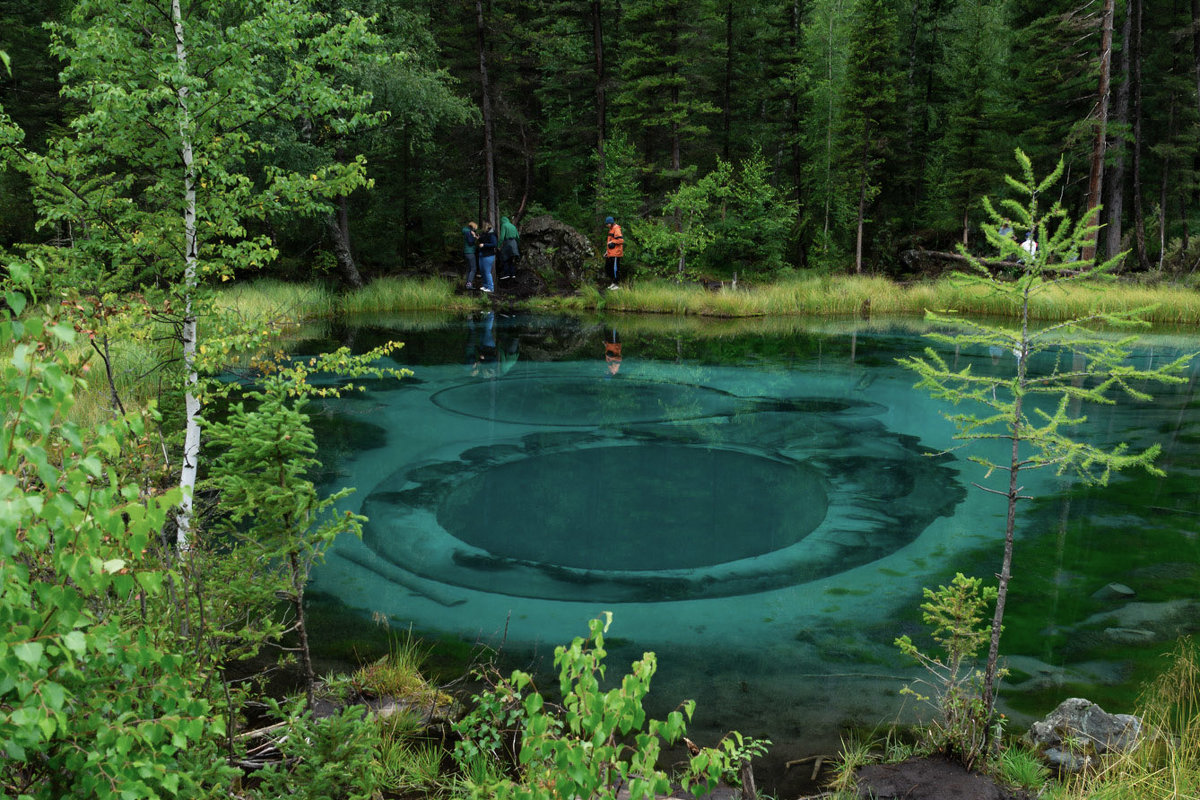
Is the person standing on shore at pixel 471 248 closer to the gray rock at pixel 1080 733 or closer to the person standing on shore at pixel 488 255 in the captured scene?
the person standing on shore at pixel 488 255

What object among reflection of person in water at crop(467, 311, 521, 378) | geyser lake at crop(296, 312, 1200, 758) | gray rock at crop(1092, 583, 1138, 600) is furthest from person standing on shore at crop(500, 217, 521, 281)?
gray rock at crop(1092, 583, 1138, 600)

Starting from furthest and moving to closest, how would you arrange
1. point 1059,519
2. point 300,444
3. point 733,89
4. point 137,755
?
1. point 733,89
2. point 1059,519
3. point 300,444
4. point 137,755

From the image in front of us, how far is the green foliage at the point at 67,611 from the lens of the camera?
1.45 metres

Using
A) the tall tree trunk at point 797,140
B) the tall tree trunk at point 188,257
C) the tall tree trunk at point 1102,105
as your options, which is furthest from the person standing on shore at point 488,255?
the tall tree trunk at point 188,257

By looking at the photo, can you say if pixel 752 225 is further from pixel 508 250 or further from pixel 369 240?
pixel 369 240

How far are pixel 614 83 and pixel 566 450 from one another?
18220mm

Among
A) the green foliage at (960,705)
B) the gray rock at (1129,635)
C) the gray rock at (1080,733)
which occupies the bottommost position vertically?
the gray rock at (1129,635)

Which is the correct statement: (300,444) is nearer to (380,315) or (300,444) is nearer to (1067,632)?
(1067,632)

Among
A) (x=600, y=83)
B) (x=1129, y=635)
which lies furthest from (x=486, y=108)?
(x=1129, y=635)

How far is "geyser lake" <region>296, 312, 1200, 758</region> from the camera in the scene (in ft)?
15.5

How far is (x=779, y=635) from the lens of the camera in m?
5.09

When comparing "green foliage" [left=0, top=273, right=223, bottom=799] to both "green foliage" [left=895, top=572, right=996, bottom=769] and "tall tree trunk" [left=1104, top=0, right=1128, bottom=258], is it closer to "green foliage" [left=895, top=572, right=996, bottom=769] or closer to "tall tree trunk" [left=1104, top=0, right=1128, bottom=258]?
"green foliage" [left=895, top=572, right=996, bottom=769]

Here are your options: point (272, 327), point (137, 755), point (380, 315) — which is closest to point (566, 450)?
point (272, 327)

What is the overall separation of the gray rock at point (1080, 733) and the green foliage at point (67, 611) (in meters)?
3.52
